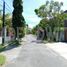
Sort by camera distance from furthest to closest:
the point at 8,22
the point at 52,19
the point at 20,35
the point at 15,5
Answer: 1. the point at 8,22
2. the point at 52,19
3. the point at 20,35
4. the point at 15,5

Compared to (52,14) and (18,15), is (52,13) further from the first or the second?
(18,15)

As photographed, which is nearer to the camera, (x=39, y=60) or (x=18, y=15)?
(x=39, y=60)

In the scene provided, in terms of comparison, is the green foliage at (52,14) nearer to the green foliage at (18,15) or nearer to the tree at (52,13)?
the tree at (52,13)

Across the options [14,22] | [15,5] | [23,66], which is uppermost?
[15,5]

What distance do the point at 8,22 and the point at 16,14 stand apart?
22559mm

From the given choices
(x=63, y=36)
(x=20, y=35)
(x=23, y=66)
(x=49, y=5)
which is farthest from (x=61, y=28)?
(x=23, y=66)

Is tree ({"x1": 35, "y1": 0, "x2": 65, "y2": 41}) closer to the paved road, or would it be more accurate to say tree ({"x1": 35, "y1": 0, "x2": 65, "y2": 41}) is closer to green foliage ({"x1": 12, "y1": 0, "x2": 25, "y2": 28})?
green foliage ({"x1": 12, "y1": 0, "x2": 25, "y2": 28})

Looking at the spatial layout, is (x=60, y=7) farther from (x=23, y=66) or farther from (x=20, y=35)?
(x=23, y=66)

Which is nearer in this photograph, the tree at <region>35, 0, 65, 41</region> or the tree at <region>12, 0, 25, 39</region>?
the tree at <region>12, 0, 25, 39</region>

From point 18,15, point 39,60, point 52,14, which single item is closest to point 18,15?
point 18,15

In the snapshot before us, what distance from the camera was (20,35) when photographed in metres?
49.4

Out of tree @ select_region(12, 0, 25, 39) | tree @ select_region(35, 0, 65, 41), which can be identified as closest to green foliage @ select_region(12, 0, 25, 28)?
tree @ select_region(12, 0, 25, 39)

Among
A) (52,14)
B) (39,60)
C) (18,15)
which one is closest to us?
(39,60)

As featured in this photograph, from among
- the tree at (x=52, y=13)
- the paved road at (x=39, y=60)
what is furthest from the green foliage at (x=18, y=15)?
the paved road at (x=39, y=60)
